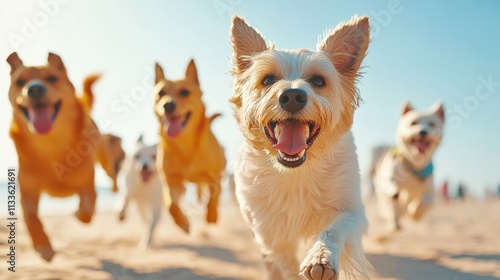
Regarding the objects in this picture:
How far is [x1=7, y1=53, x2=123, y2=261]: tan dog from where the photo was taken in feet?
16.8

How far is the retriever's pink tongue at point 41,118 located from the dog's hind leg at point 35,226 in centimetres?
73

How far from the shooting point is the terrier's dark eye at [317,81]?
378 cm

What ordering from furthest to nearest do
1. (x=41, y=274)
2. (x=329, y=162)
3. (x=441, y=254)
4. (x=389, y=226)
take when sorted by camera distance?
(x=389, y=226), (x=441, y=254), (x=41, y=274), (x=329, y=162)

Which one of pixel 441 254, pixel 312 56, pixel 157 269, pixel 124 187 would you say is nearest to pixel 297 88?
pixel 312 56

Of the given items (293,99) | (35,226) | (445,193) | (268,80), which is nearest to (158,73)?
(35,226)

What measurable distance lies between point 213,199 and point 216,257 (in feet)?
2.61

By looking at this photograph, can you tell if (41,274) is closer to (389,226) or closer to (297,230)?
(297,230)

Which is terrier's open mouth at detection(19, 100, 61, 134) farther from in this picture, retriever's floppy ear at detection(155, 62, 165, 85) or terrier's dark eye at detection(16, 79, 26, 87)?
retriever's floppy ear at detection(155, 62, 165, 85)

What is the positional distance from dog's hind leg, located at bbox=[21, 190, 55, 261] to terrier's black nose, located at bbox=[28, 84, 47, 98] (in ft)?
3.51

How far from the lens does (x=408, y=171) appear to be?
26.8 ft

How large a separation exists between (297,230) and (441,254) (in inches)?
136

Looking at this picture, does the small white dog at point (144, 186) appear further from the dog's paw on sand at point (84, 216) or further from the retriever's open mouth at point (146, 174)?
the dog's paw on sand at point (84, 216)

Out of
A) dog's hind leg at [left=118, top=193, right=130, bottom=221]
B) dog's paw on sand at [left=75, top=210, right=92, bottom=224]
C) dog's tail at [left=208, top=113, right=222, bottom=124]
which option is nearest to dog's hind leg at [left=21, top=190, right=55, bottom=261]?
dog's paw on sand at [left=75, top=210, right=92, bottom=224]

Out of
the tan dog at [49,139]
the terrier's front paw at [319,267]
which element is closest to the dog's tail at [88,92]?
the tan dog at [49,139]
